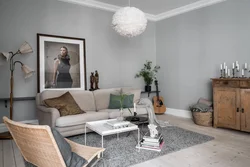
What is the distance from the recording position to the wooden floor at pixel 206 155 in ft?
7.80

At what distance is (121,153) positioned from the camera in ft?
8.86

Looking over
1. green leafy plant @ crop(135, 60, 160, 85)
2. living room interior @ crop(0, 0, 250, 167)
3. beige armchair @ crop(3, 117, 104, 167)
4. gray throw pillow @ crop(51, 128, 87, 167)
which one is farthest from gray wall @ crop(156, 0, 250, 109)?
beige armchair @ crop(3, 117, 104, 167)

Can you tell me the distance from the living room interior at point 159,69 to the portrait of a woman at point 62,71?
182mm

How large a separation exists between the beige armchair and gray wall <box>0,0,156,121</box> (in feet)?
9.34

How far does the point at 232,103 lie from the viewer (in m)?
3.76

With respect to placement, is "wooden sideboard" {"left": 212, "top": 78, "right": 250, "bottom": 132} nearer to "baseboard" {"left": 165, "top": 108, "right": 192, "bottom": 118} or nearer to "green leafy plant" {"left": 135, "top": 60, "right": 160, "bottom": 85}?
"baseboard" {"left": 165, "top": 108, "right": 192, "bottom": 118}

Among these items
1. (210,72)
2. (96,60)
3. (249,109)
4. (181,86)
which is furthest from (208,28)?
(96,60)

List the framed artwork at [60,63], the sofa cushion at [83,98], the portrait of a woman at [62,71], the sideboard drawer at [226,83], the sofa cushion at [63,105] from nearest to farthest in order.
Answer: the sofa cushion at [63,105]
the sideboard drawer at [226,83]
the sofa cushion at [83,98]
the framed artwork at [60,63]
the portrait of a woman at [62,71]

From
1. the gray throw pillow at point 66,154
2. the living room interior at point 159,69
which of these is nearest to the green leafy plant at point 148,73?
the living room interior at point 159,69

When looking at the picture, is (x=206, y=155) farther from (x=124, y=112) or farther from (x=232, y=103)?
(x=124, y=112)

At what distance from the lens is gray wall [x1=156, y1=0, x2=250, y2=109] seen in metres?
4.13

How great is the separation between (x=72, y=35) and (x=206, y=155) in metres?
3.79

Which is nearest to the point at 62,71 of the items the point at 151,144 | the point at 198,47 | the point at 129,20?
the point at 129,20

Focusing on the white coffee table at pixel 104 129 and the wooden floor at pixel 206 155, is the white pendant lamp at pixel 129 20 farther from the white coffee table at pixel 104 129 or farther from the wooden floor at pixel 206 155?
the wooden floor at pixel 206 155
